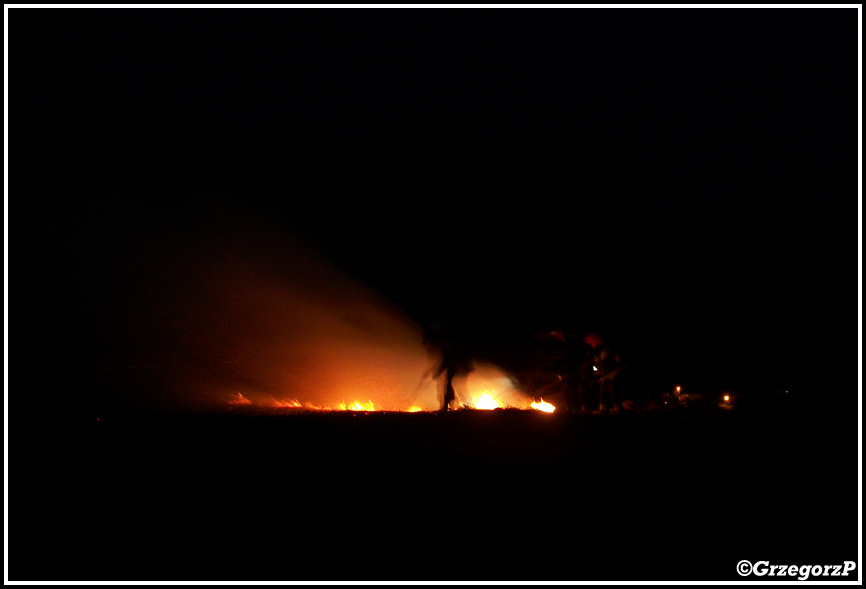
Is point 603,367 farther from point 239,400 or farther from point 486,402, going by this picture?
point 239,400

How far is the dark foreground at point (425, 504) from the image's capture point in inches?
155

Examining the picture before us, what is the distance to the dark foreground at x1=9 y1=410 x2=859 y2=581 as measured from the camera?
393 cm

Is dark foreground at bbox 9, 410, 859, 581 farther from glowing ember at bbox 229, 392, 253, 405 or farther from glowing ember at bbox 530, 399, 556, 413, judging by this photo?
glowing ember at bbox 530, 399, 556, 413

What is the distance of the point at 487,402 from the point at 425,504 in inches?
262

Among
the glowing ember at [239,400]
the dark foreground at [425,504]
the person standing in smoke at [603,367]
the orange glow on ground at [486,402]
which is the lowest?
the dark foreground at [425,504]

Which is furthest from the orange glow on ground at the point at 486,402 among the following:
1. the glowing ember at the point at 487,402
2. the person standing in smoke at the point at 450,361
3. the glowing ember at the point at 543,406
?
the glowing ember at the point at 543,406

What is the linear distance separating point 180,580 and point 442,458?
3009 mm

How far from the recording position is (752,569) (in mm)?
3887

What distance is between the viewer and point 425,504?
4.80m

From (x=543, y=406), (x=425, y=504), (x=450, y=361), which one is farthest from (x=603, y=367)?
(x=425, y=504)

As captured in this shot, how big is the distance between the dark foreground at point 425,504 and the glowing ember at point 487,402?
371 centimetres

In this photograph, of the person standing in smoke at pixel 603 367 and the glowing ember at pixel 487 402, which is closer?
the person standing in smoke at pixel 603 367

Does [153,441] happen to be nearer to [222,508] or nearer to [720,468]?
[222,508]

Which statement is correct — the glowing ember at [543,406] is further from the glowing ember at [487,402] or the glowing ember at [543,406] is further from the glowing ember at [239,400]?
the glowing ember at [239,400]
